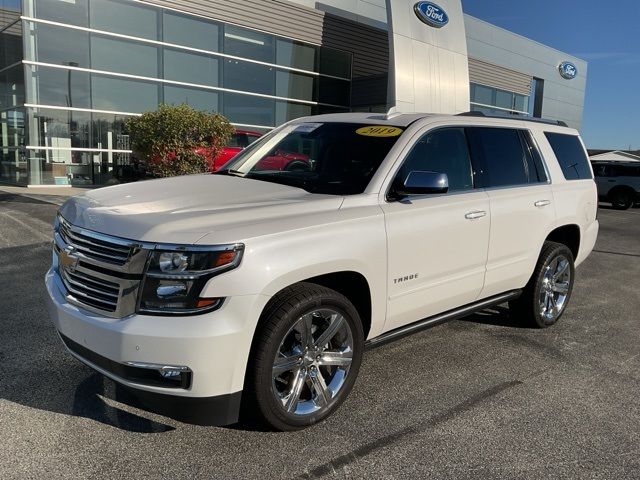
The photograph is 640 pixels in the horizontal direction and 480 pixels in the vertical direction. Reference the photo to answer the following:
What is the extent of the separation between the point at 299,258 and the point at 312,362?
67cm

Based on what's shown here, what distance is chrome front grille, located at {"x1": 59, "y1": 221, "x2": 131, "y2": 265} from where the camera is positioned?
108 inches

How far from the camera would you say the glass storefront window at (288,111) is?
850 inches

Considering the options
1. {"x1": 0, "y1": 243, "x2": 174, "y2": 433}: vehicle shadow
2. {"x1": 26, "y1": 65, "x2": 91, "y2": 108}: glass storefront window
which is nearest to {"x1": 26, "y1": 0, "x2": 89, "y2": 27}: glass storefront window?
{"x1": 26, "y1": 65, "x2": 91, "y2": 108}: glass storefront window

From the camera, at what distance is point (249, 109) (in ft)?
67.5

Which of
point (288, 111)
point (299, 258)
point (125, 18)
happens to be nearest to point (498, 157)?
point (299, 258)

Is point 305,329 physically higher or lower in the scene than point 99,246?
lower

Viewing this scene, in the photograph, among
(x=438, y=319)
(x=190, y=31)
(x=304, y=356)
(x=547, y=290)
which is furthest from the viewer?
(x=190, y=31)

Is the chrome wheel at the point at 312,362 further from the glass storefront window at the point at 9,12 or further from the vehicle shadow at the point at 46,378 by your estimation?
Result: the glass storefront window at the point at 9,12

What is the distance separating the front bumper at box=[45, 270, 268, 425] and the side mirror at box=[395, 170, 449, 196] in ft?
4.28

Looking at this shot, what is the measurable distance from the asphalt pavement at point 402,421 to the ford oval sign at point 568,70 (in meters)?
37.7

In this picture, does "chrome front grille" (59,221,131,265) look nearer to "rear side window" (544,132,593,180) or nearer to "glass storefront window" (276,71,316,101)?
"rear side window" (544,132,593,180)

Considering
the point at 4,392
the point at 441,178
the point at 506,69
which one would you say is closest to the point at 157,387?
the point at 4,392

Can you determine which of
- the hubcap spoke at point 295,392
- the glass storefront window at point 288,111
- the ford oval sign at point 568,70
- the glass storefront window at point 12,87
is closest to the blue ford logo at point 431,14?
the glass storefront window at point 288,111

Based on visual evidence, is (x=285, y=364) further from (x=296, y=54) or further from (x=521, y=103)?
(x=521, y=103)
